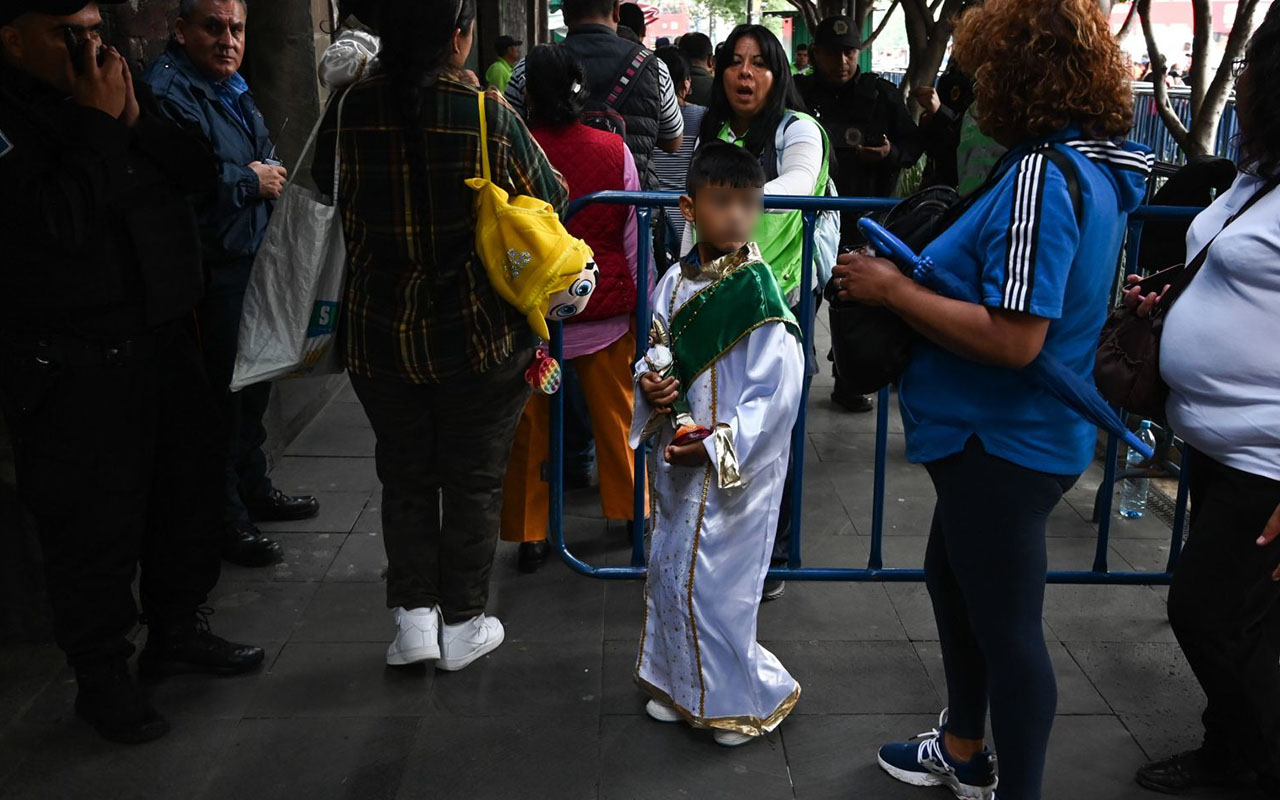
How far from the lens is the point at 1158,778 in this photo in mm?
2988

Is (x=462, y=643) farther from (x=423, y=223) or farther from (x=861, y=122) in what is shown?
(x=861, y=122)

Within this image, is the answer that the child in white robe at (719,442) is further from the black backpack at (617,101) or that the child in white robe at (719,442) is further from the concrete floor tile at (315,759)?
the black backpack at (617,101)

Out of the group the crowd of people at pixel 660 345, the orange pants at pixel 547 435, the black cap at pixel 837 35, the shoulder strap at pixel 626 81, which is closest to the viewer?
the crowd of people at pixel 660 345

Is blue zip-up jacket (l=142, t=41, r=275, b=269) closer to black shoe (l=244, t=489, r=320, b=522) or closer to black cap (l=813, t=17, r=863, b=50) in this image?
black shoe (l=244, t=489, r=320, b=522)

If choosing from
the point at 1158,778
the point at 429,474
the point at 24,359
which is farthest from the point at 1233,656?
the point at 24,359

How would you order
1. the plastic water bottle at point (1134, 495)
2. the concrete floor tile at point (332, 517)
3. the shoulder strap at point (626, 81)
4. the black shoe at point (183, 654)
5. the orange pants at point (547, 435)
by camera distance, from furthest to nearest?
1. the plastic water bottle at point (1134, 495)
2. the concrete floor tile at point (332, 517)
3. the shoulder strap at point (626, 81)
4. the orange pants at point (547, 435)
5. the black shoe at point (183, 654)

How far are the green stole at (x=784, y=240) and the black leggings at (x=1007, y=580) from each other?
1.46 m

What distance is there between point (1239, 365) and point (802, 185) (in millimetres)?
1647

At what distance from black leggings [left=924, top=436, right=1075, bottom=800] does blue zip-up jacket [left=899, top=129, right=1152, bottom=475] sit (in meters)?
0.05

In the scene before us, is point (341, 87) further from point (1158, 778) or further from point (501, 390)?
point (1158, 778)

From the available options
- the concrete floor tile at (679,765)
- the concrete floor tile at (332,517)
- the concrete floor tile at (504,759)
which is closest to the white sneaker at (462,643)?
the concrete floor tile at (504,759)

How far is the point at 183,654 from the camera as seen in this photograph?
3482mm

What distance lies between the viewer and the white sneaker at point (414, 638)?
3455mm

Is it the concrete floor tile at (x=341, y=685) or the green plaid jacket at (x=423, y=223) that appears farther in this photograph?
the concrete floor tile at (x=341, y=685)
